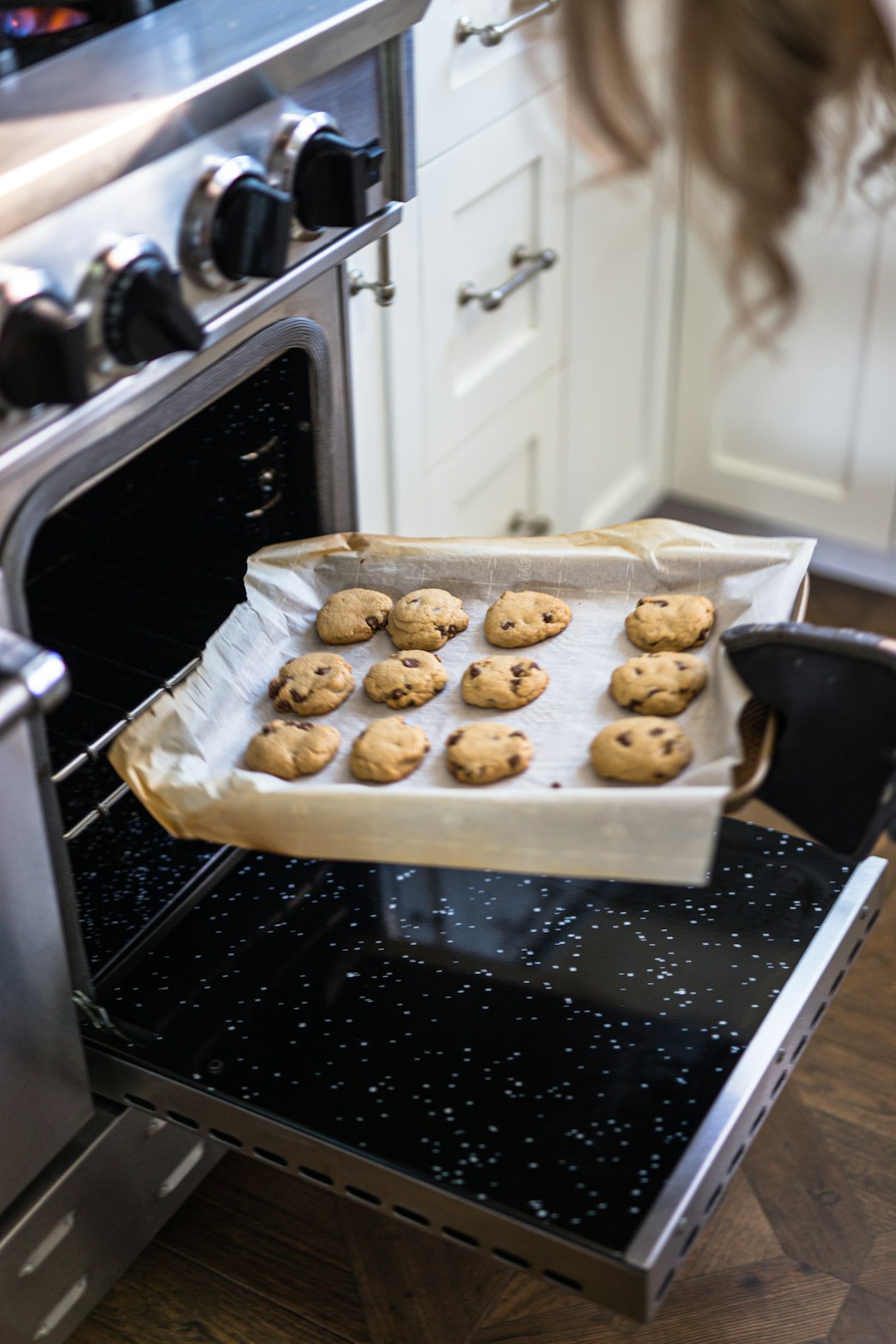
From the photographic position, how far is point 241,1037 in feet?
2.98

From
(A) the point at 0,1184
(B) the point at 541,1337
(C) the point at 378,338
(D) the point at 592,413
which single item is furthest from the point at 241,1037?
(D) the point at 592,413

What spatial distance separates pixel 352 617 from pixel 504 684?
141mm

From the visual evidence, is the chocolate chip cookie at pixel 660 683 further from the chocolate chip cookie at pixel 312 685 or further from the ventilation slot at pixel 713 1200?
the ventilation slot at pixel 713 1200

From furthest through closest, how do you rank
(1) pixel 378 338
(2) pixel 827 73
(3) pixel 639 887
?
(1) pixel 378 338 < (3) pixel 639 887 < (2) pixel 827 73

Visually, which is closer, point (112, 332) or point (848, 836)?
point (112, 332)

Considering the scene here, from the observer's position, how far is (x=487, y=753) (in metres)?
0.88

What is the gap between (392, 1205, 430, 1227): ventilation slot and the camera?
2.64 ft

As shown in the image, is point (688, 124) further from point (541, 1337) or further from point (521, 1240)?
point (541, 1337)

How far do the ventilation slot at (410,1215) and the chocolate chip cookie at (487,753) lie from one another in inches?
10.7

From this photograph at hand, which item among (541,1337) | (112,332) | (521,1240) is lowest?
(541,1337)

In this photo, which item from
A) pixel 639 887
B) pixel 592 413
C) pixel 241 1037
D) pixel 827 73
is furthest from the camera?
pixel 592 413

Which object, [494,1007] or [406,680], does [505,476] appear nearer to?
[406,680]

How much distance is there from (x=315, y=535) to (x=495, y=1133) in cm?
49

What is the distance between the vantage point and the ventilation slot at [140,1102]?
2.94 ft
